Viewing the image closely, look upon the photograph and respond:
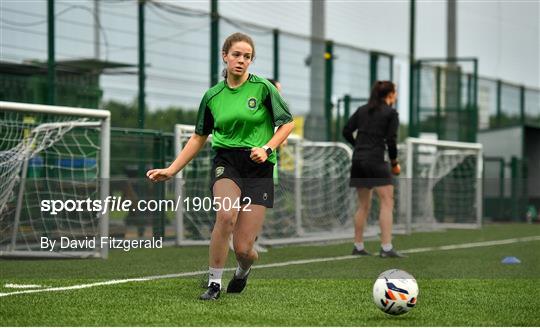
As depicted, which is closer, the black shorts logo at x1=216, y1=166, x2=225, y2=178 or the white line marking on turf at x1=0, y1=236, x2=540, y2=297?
the black shorts logo at x1=216, y1=166, x2=225, y2=178

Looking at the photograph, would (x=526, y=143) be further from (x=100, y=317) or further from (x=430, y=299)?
(x=100, y=317)

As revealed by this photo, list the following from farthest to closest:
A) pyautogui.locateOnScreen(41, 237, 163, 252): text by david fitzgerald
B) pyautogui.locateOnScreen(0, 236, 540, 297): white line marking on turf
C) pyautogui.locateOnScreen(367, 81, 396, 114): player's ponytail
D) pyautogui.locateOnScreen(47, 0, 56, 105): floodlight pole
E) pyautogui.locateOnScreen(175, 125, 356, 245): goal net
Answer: pyautogui.locateOnScreen(47, 0, 56, 105): floodlight pole, pyautogui.locateOnScreen(175, 125, 356, 245): goal net, pyautogui.locateOnScreen(367, 81, 396, 114): player's ponytail, pyautogui.locateOnScreen(41, 237, 163, 252): text by david fitzgerald, pyautogui.locateOnScreen(0, 236, 540, 297): white line marking on turf

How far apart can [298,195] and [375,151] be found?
260cm

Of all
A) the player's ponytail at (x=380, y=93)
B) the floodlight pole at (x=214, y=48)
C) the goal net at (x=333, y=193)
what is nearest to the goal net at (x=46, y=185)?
the goal net at (x=333, y=193)

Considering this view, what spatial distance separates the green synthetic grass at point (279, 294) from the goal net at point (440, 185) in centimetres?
562

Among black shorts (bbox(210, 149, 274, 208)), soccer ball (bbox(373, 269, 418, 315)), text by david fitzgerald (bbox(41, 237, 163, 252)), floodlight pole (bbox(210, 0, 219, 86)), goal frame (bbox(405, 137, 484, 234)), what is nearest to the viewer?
soccer ball (bbox(373, 269, 418, 315))

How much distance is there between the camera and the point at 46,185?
10.9 metres

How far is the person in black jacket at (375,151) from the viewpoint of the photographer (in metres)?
11.3

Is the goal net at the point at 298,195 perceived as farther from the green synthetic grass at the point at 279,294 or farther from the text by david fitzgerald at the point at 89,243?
the text by david fitzgerald at the point at 89,243

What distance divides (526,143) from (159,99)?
1378 centimetres

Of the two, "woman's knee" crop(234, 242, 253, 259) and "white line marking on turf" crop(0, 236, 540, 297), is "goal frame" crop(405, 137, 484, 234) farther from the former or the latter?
"woman's knee" crop(234, 242, 253, 259)

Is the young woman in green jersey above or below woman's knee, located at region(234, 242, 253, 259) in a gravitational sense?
above


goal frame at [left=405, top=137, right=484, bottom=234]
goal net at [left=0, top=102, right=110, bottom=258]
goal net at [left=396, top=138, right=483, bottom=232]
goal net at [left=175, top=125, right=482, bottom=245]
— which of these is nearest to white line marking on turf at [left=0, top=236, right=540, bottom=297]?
goal net at [left=175, top=125, right=482, bottom=245]

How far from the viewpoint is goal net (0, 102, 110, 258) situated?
395 inches
